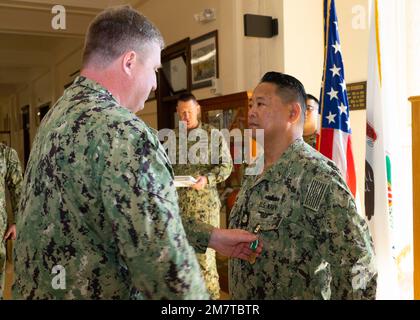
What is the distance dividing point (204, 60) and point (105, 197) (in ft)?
12.7

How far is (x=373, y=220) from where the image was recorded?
8.41ft

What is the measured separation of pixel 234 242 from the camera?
1.54 meters

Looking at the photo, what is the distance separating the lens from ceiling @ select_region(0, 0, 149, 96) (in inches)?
214

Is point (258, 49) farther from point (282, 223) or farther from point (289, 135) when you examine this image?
point (282, 223)

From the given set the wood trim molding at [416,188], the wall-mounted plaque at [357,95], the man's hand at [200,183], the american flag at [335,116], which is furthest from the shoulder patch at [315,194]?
the wall-mounted plaque at [357,95]

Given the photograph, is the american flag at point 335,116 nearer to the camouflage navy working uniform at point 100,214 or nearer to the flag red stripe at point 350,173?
the flag red stripe at point 350,173

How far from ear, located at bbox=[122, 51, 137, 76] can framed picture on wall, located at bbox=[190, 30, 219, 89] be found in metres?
3.34

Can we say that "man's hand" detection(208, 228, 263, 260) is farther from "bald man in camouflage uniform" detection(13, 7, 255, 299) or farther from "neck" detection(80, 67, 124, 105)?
"neck" detection(80, 67, 124, 105)

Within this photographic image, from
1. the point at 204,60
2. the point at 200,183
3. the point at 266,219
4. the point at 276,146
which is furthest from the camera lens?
the point at 204,60

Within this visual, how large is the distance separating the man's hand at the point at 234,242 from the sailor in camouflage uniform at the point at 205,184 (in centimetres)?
182

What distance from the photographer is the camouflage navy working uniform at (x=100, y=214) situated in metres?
0.92

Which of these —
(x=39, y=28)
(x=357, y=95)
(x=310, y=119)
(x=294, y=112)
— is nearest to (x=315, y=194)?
(x=294, y=112)

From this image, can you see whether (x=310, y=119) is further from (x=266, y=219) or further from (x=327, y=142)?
(x=266, y=219)

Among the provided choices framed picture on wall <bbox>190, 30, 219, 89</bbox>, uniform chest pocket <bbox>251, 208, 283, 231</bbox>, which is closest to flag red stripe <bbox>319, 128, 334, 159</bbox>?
uniform chest pocket <bbox>251, 208, 283, 231</bbox>
